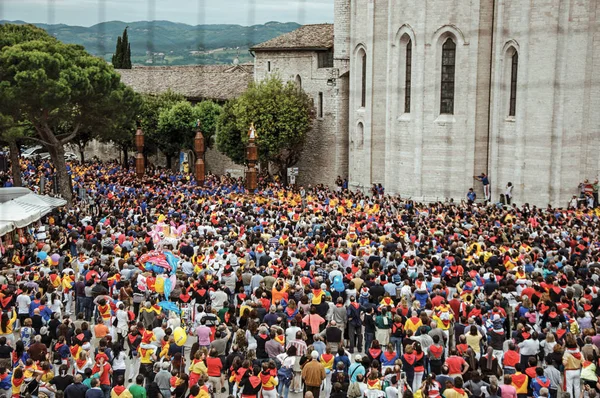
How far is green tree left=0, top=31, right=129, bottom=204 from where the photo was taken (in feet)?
113

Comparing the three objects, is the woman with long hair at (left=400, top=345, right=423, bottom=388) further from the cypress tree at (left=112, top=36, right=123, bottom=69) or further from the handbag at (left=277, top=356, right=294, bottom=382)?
the cypress tree at (left=112, top=36, right=123, bottom=69)

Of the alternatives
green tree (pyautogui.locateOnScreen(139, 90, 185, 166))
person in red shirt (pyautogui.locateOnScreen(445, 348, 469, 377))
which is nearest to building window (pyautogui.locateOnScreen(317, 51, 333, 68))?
green tree (pyautogui.locateOnScreen(139, 90, 185, 166))

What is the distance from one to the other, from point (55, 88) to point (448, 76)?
1811 centimetres

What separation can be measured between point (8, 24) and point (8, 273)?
26.2 meters

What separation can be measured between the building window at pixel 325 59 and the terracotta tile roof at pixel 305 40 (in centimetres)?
A: 48

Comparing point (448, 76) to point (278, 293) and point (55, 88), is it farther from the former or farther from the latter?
point (278, 293)

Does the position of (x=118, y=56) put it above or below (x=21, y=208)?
above

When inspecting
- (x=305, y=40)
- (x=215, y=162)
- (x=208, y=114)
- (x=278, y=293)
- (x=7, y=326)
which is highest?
(x=305, y=40)

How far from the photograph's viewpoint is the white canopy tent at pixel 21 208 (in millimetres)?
25191

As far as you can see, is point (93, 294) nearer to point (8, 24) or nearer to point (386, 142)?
point (386, 142)

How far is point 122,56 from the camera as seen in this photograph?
71000 millimetres

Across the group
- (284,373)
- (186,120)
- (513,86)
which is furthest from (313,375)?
(186,120)

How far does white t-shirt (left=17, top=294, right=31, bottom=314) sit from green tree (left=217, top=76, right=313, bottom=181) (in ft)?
88.1

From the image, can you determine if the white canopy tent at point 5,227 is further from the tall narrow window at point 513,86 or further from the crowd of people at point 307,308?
the tall narrow window at point 513,86
